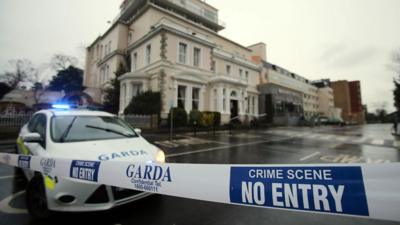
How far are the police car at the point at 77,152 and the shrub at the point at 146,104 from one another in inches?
503

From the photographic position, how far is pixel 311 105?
201 ft

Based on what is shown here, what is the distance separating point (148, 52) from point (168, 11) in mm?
6124

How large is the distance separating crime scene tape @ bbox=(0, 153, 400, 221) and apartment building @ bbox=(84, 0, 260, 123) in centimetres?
1309

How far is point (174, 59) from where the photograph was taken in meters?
19.1

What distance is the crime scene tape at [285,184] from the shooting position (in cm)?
128

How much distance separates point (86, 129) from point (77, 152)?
0.88 meters

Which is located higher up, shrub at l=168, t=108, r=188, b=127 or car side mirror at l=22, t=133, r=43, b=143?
shrub at l=168, t=108, r=188, b=127

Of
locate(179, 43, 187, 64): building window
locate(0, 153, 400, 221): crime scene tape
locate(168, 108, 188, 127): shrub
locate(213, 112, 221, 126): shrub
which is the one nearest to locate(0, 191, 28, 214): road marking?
locate(0, 153, 400, 221): crime scene tape

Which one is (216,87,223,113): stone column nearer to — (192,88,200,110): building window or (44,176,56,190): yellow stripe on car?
(192,88,200,110): building window

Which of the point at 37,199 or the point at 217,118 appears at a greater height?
the point at 217,118

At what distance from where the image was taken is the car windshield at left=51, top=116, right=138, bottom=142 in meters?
3.32

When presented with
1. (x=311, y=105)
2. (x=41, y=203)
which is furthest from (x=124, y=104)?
(x=311, y=105)

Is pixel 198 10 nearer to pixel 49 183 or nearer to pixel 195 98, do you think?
pixel 195 98

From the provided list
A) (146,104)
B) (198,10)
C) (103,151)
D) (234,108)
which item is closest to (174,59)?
(146,104)
